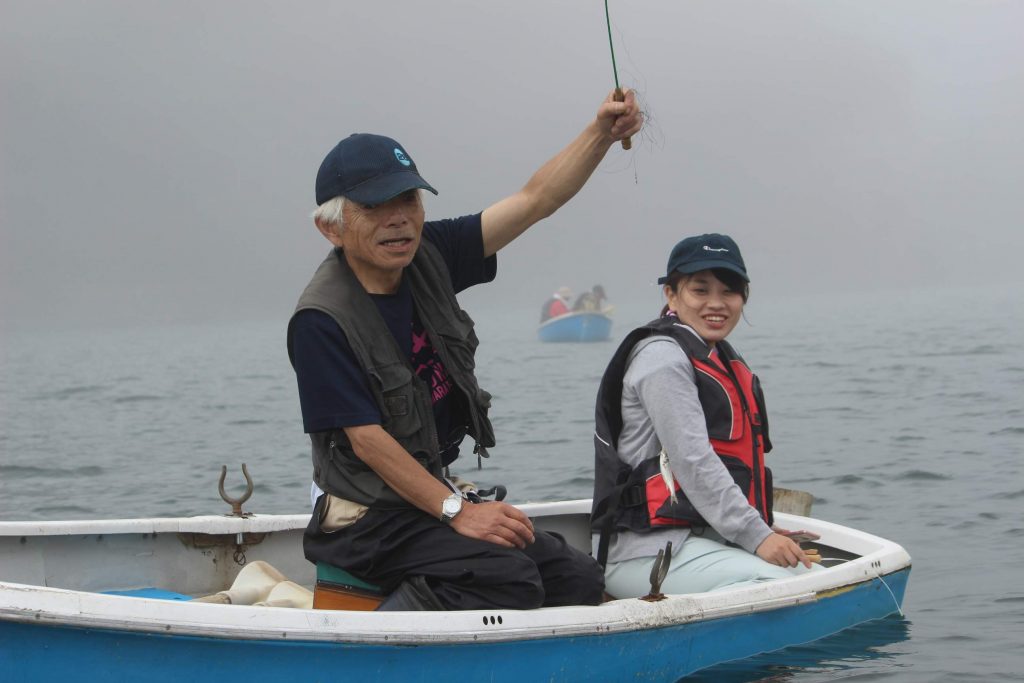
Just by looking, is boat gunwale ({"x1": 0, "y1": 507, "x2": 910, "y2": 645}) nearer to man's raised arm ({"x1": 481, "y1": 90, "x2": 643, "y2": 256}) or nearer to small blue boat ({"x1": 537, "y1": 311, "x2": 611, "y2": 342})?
man's raised arm ({"x1": 481, "y1": 90, "x2": 643, "y2": 256})

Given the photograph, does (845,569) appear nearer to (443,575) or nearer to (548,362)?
(443,575)

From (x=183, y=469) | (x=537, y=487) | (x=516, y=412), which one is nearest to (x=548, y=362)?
(x=516, y=412)

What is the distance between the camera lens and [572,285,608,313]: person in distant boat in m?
55.9

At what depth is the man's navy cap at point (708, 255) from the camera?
5.23 meters

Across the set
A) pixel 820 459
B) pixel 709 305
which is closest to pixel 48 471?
pixel 820 459

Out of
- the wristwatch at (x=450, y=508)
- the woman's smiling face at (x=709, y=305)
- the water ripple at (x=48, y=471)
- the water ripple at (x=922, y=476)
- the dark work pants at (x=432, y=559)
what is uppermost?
the woman's smiling face at (x=709, y=305)

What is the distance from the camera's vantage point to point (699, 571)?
5.22 metres

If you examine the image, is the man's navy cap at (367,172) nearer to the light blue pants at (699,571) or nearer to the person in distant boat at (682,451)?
the person in distant boat at (682,451)

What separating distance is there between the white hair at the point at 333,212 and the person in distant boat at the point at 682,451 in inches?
54.4

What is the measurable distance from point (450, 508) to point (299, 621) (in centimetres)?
63

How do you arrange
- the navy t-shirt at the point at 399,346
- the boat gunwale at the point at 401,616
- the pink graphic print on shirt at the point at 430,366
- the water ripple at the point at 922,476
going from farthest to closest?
the water ripple at the point at 922,476
the pink graphic print on shirt at the point at 430,366
the navy t-shirt at the point at 399,346
the boat gunwale at the point at 401,616

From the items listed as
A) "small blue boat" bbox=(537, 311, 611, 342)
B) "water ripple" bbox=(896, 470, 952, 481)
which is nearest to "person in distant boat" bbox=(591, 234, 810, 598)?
"water ripple" bbox=(896, 470, 952, 481)

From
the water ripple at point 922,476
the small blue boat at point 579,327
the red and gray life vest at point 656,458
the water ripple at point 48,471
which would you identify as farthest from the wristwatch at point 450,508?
the small blue boat at point 579,327

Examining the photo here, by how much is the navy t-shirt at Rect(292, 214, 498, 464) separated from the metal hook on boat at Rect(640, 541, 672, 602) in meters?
0.87
